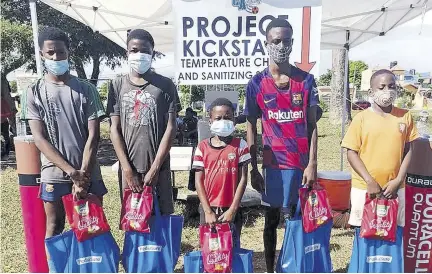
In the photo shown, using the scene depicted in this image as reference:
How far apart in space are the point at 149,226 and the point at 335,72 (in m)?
13.1

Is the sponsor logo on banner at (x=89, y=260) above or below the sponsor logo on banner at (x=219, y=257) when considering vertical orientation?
below

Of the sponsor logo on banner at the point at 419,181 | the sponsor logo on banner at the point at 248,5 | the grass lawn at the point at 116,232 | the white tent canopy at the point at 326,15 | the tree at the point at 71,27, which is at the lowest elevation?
the grass lawn at the point at 116,232

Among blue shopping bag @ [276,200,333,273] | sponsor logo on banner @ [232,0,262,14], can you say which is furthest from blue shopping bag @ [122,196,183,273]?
sponsor logo on banner @ [232,0,262,14]

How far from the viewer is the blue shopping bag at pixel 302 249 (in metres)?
2.78

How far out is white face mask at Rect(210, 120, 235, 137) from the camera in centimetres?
274

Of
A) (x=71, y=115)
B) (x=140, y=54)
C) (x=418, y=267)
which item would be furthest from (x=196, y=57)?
(x=418, y=267)

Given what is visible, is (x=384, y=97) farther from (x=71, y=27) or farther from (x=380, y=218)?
(x=71, y=27)

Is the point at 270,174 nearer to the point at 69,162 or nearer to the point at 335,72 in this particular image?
the point at 69,162

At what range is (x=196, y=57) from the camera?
418cm

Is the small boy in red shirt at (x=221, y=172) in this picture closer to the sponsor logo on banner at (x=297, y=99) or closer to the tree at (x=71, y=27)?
the sponsor logo on banner at (x=297, y=99)

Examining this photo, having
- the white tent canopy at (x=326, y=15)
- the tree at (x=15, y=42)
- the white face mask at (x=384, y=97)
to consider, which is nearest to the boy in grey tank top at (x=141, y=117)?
the white face mask at (x=384, y=97)

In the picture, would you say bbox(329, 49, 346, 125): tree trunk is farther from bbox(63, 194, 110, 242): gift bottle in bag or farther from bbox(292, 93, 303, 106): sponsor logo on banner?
bbox(63, 194, 110, 242): gift bottle in bag

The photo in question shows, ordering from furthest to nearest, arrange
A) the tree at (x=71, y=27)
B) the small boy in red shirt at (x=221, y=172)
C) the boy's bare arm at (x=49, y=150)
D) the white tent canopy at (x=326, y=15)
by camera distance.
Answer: the tree at (x=71, y=27), the white tent canopy at (x=326, y=15), the small boy in red shirt at (x=221, y=172), the boy's bare arm at (x=49, y=150)

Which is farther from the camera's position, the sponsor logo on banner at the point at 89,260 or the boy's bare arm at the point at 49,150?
the sponsor logo on banner at the point at 89,260
